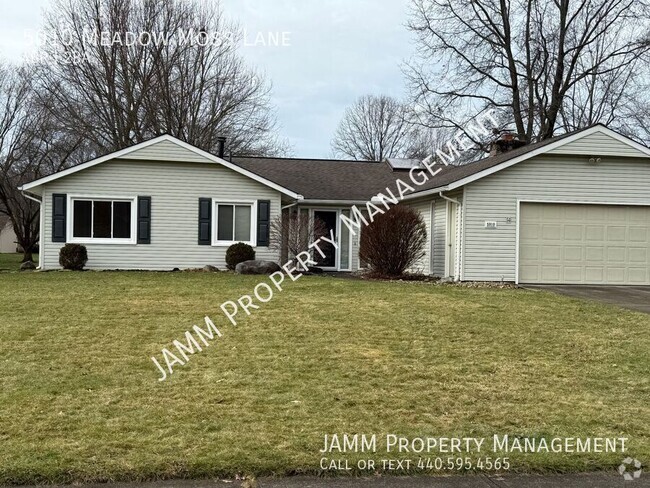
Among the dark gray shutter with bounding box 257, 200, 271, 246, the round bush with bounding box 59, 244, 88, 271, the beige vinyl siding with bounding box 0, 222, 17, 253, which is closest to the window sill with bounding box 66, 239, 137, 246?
the round bush with bounding box 59, 244, 88, 271

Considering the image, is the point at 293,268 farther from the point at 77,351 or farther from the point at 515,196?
the point at 77,351

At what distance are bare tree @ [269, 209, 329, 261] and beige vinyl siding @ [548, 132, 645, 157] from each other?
6411mm

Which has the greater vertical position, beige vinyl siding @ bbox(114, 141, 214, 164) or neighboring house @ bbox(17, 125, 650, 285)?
beige vinyl siding @ bbox(114, 141, 214, 164)

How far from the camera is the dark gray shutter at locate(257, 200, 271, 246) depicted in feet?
54.8

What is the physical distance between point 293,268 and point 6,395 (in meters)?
11.5

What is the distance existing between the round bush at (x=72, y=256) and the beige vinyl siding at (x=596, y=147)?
1244cm

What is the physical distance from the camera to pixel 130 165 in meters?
16.3

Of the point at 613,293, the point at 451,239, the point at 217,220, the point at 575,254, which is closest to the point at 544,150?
the point at 575,254

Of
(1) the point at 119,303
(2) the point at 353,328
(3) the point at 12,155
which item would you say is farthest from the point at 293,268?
(3) the point at 12,155

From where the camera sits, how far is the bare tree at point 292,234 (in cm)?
1584

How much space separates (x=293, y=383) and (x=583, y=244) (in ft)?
37.4

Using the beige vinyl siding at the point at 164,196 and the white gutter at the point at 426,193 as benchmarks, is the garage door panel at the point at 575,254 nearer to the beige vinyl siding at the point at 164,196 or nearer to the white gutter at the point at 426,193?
the white gutter at the point at 426,193

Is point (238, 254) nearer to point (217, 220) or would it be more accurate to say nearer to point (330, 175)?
point (217, 220)

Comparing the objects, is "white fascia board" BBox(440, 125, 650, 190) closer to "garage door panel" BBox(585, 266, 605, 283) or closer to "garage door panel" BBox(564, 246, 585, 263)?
"garage door panel" BBox(564, 246, 585, 263)
